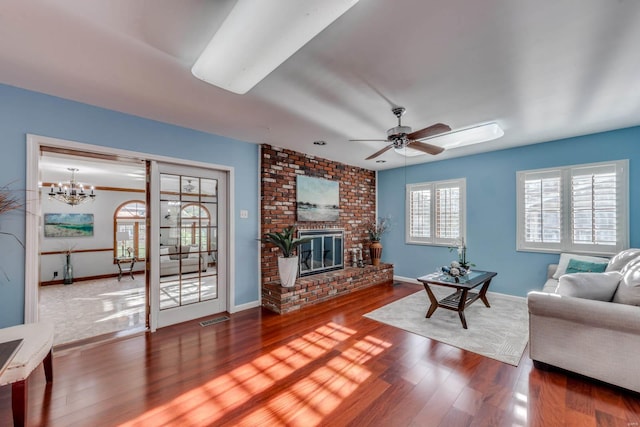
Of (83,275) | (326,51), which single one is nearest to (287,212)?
(326,51)

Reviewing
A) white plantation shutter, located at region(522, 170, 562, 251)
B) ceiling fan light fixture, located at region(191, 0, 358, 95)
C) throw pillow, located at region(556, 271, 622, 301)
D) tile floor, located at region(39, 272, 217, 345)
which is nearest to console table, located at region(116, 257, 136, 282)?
tile floor, located at region(39, 272, 217, 345)

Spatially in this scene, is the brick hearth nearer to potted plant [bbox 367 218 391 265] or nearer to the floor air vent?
potted plant [bbox 367 218 391 265]

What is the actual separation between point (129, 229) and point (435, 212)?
769 cm

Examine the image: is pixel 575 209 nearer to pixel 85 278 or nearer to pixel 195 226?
pixel 195 226

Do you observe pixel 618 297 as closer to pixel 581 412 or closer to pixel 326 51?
pixel 581 412

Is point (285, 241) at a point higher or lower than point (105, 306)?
higher

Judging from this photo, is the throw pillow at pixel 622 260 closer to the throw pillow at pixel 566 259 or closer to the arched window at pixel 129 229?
the throw pillow at pixel 566 259

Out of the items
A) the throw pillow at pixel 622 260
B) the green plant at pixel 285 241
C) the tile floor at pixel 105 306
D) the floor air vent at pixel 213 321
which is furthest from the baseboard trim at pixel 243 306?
the throw pillow at pixel 622 260

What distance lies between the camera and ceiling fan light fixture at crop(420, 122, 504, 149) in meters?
3.34

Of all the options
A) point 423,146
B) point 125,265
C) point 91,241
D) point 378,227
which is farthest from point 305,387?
point 91,241

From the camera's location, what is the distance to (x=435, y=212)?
529cm

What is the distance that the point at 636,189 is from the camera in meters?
A: 3.41

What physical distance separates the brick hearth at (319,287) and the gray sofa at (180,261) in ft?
3.36

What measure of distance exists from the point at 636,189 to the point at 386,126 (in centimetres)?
333
